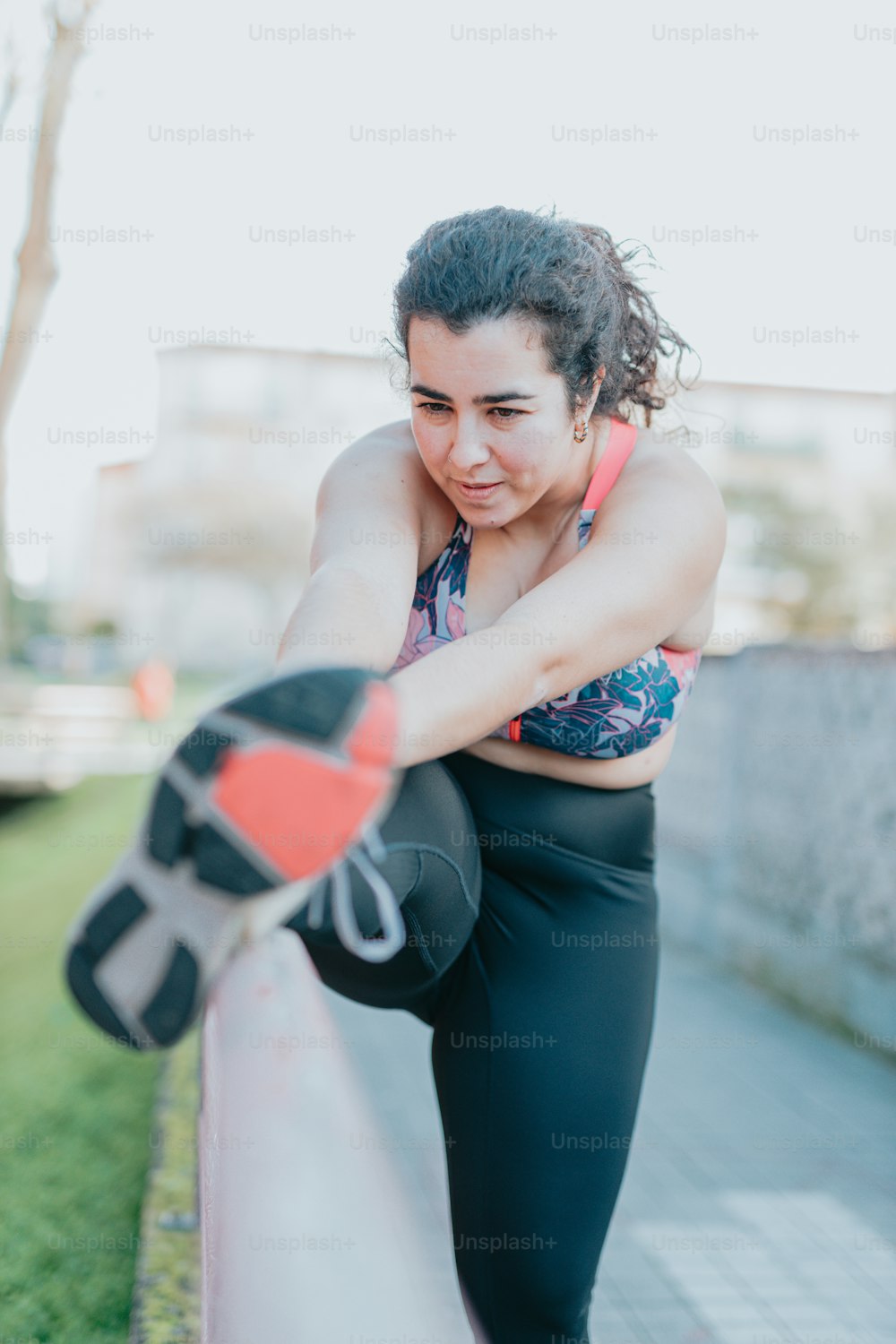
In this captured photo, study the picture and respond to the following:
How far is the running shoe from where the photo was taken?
1.03 meters

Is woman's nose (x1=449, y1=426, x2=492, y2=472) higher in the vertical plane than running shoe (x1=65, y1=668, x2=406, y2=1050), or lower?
higher

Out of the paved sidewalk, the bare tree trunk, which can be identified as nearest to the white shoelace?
the paved sidewalk

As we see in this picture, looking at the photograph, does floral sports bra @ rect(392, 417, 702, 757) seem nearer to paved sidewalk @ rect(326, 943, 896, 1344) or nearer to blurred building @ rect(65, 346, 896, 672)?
paved sidewalk @ rect(326, 943, 896, 1344)

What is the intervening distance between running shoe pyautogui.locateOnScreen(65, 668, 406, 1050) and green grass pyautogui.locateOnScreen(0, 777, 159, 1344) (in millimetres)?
119

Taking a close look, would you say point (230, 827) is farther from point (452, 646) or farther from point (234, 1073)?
point (234, 1073)

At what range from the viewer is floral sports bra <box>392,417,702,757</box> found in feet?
5.64

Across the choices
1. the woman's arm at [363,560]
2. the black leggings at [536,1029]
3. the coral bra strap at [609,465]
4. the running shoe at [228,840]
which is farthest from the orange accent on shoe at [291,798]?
the coral bra strap at [609,465]

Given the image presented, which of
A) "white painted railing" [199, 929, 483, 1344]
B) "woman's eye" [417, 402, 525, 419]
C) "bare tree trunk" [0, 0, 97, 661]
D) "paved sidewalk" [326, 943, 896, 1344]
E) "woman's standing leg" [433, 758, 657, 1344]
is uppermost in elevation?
"bare tree trunk" [0, 0, 97, 661]

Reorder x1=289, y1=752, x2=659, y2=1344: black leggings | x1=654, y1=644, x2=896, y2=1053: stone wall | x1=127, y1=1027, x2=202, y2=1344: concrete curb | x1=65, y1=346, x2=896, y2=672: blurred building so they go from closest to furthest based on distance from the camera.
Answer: x1=289, y1=752, x2=659, y2=1344: black leggings, x1=127, y1=1027, x2=202, y2=1344: concrete curb, x1=654, y1=644, x2=896, y2=1053: stone wall, x1=65, y1=346, x2=896, y2=672: blurred building

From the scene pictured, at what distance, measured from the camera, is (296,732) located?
3.38 feet

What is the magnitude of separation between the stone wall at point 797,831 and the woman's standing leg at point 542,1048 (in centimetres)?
286

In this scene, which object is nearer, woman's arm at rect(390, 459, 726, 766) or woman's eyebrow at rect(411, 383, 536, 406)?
woman's arm at rect(390, 459, 726, 766)

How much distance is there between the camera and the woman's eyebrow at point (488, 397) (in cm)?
153

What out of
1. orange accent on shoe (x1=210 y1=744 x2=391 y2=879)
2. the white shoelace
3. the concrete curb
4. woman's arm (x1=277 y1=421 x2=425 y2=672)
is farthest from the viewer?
the concrete curb
